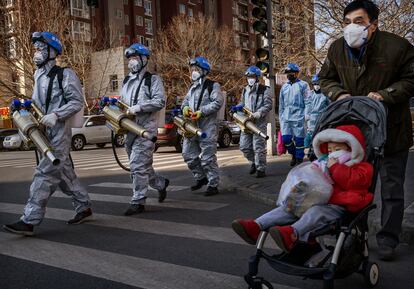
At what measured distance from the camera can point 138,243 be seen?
4789mm

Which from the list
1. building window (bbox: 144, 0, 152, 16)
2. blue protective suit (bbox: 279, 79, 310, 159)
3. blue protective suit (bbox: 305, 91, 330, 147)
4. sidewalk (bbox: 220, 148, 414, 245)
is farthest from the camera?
building window (bbox: 144, 0, 152, 16)

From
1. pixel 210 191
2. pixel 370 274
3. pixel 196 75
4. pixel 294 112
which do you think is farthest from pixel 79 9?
pixel 370 274

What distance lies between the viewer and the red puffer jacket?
3150mm

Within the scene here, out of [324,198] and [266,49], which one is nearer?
[324,198]

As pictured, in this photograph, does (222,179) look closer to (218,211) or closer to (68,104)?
(218,211)

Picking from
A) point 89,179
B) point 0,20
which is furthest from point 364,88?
point 0,20

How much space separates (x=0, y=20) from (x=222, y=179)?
→ 29.2m

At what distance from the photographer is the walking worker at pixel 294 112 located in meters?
10.1

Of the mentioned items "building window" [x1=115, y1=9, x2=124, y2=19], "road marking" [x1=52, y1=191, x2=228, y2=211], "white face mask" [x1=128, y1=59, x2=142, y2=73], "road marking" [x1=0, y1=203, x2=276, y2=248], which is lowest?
"road marking" [x1=52, y1=191, x2=228, y2=211]

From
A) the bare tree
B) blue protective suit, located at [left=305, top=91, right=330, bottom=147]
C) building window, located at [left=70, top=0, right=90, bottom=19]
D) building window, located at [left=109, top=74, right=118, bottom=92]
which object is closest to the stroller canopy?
blue protective suit, located at [left=305, top=91, right=330, bottom=147]

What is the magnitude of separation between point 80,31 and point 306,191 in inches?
1685

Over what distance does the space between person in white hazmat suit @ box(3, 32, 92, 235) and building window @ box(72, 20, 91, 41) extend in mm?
33037

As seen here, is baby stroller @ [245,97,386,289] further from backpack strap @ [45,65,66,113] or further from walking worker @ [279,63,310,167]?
walking worker @ [279,63,310,167]

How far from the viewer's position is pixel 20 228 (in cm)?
512
